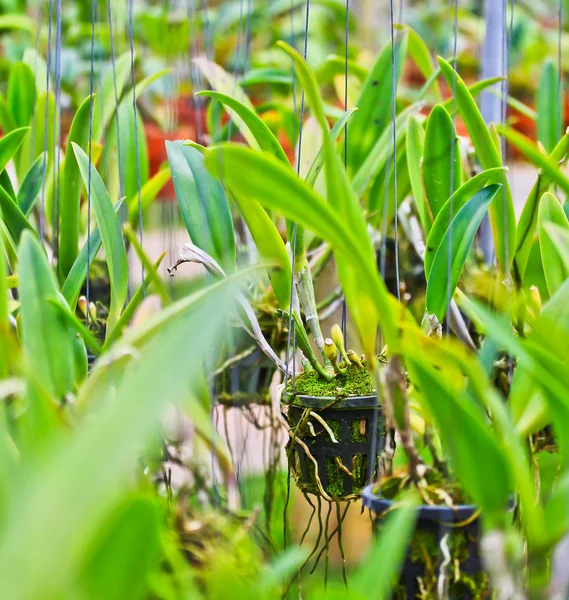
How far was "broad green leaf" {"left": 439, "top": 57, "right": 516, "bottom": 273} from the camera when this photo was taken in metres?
0.75

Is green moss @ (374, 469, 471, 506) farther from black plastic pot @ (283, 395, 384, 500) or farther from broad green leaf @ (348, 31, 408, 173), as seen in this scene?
broad green leaf @ (348, 31, 408, 173)

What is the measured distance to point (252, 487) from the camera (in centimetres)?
111

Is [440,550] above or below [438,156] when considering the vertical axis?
below

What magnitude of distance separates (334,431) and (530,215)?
0.35 metres

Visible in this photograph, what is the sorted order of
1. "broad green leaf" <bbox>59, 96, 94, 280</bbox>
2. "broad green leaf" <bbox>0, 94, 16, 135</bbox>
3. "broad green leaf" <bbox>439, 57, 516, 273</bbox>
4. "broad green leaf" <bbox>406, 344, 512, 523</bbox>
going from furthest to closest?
1. "broad green leaf" <bbox>0, 94, 16, 135</bbox>
2. "broad green leaf" <bbox>59, 96, 94, 280</bbox>
3. "broad green leaf" <bbox>439, 57, 516, 273</bbox>
4. "broad green leaf" <bbox>406, 344, 512, 523</bbox>

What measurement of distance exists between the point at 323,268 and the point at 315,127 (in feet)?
0.76

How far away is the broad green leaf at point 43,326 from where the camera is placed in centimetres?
55

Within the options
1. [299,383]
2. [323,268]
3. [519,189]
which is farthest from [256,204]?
[519,189]

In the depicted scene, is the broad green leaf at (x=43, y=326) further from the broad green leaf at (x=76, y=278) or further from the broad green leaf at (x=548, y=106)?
the broad green leaf at (x=548, y=106)

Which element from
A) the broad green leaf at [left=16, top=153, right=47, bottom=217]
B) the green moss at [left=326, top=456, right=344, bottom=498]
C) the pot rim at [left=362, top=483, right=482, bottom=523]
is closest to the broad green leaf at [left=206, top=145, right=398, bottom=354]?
the pot rim at [left=362, top=483, right=482, bottom=523]

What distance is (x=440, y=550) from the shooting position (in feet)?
1.73

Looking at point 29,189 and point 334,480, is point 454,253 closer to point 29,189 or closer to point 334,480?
point 334,480

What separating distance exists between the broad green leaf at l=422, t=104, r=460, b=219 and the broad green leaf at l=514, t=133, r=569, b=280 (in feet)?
0.29

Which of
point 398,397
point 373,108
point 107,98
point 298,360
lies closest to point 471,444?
point 398,397
